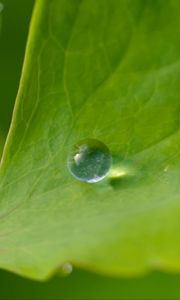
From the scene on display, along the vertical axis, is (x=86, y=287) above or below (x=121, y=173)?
below

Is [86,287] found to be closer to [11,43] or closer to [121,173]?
[121,173]

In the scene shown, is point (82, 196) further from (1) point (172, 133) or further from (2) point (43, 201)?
(1) point (172, 133)

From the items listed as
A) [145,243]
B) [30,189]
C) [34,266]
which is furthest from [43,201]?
[145,243]

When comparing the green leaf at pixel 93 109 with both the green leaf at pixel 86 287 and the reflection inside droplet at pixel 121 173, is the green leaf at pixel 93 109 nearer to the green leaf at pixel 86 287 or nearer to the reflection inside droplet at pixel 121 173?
the reflection inside droplet at pixel 121 173

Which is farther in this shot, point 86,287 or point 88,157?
point 86,287

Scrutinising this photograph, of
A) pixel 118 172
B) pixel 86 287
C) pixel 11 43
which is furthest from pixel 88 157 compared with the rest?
pixel 11 43

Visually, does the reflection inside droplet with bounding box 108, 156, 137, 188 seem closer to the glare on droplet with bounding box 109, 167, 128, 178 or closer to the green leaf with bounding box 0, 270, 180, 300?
the glare on droplet with bounding box 109, 167, 128, 178

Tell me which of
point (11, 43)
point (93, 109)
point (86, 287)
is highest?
point (93, 109)

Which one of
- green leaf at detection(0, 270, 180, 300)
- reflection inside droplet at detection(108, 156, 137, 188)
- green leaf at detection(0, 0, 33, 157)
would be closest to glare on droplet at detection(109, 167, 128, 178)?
reflection inside droplet at detection(108, 156, 137, 188)
